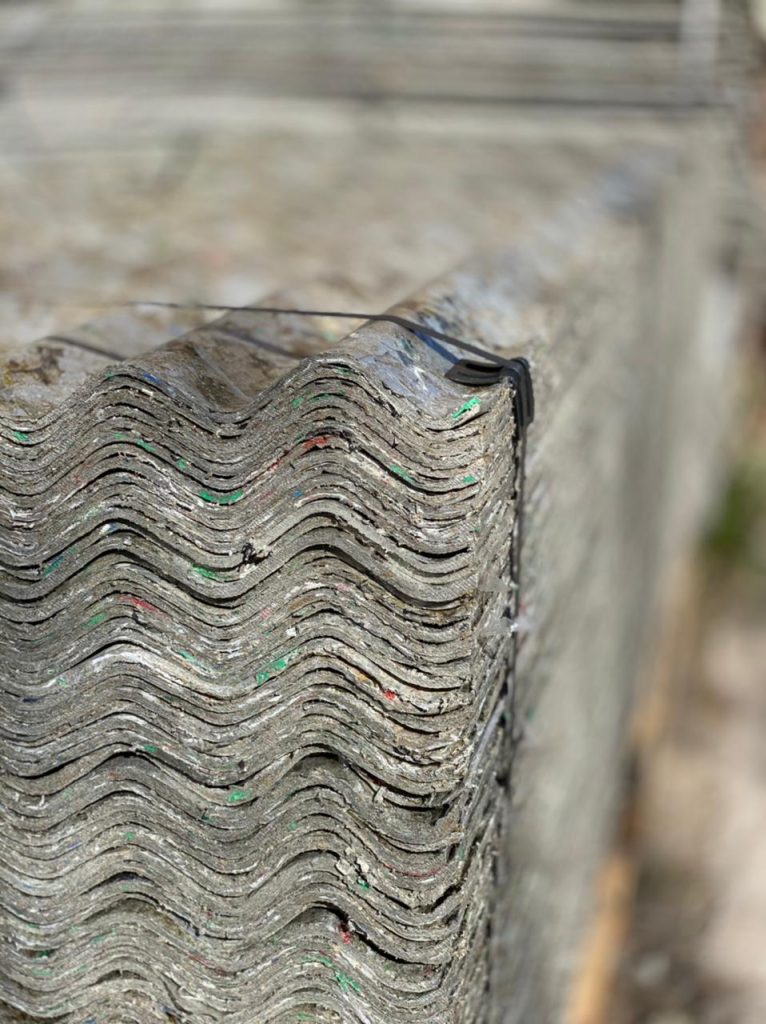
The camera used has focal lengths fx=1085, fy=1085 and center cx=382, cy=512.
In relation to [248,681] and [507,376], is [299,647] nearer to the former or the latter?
[248,681]

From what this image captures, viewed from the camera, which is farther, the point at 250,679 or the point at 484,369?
the point at 484,369

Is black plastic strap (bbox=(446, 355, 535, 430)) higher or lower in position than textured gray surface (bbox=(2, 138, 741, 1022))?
higher

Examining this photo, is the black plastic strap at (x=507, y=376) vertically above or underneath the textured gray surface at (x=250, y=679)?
above

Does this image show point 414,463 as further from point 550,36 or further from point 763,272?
point 763,272

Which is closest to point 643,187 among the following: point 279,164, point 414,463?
point 279,164

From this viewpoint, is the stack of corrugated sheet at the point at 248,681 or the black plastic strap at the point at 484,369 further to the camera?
the black plastic strap at the point at 484,369

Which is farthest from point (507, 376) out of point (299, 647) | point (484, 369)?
point (299, 647)

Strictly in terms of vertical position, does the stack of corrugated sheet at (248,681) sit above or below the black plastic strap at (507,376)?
below

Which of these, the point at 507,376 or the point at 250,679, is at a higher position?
the point at 507,376
